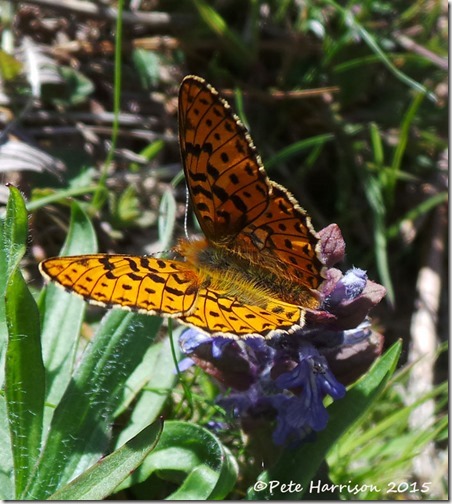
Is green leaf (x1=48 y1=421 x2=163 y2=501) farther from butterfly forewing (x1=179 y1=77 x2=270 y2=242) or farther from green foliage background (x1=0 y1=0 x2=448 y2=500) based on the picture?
butterfly forewing (x1=179 y1=77 x2=270 y2=242)

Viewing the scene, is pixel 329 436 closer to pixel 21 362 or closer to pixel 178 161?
pixel 21 362

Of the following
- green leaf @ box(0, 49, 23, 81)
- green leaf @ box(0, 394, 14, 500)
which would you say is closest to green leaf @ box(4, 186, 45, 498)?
green leaf @ box(0, 394, 14, 500)

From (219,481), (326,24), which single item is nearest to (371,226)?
(326,24)

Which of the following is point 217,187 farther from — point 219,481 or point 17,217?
point 219,481

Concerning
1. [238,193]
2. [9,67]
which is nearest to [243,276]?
[238,193]

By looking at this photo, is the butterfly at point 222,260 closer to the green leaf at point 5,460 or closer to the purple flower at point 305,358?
the purple flower at point 305,358
